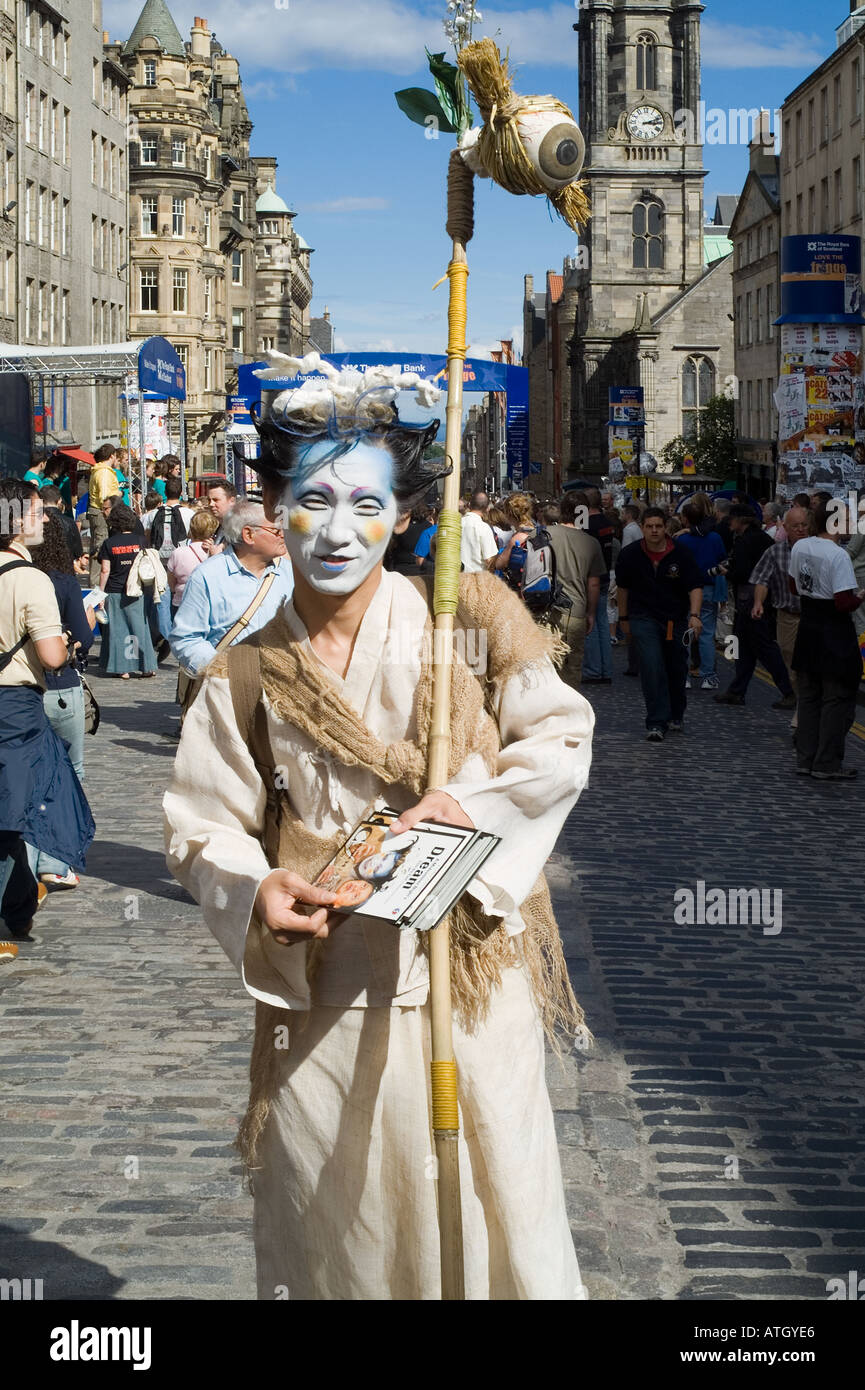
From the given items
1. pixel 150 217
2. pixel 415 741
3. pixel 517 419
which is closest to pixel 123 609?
pixel 415 741

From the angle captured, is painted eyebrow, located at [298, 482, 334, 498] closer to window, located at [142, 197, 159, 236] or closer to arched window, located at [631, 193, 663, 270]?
window, located at [142, 197, 159, 236]

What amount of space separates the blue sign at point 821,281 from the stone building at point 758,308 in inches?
1518

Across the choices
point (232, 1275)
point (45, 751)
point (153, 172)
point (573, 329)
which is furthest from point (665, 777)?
point (573, 329)

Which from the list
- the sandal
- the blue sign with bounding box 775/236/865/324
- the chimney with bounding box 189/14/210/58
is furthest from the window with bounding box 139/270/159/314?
the sandal

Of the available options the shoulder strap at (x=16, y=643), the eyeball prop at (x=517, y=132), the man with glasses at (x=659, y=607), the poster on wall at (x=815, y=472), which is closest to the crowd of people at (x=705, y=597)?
the man with glasses at (x=659, y=607)

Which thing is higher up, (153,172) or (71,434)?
(153,172)

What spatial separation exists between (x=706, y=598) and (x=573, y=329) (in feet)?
350

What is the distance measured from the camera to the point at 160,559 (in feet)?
63.6

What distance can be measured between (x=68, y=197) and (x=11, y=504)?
50.3m

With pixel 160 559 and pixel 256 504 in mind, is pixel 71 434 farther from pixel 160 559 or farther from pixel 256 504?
pixel 256 504

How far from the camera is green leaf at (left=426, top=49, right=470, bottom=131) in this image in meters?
3.34

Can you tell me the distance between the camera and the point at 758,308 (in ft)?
244

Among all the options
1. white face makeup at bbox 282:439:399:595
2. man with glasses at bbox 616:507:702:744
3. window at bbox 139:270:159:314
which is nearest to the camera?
white face makeup at bbox 282:439:399:595

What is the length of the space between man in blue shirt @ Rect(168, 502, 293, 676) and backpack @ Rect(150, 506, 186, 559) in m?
10.6
